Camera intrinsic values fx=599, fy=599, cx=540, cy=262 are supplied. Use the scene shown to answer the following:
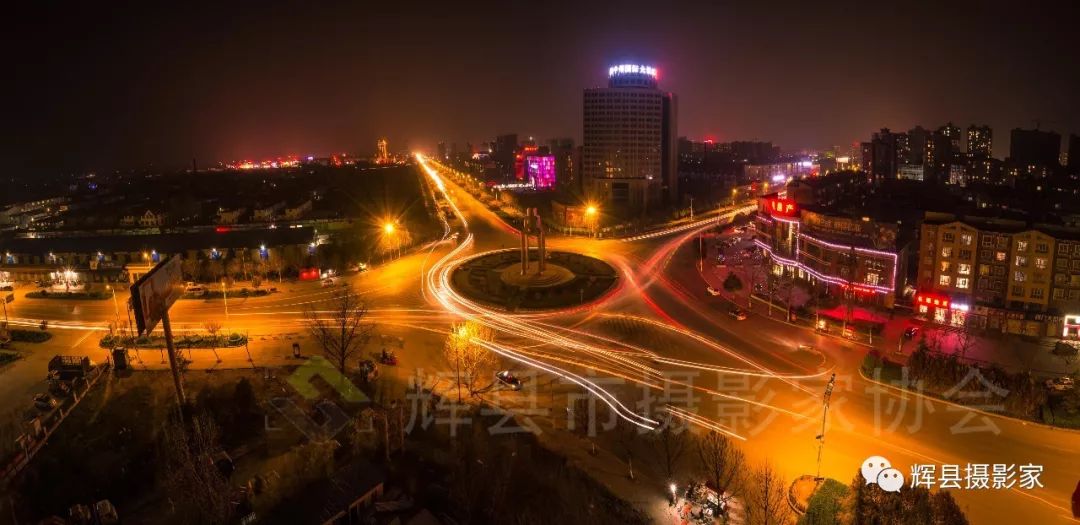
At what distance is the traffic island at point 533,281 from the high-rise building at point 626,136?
35135 mm

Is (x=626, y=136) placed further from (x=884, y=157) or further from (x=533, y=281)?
(x=533, y=281)

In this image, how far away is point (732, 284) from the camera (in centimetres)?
3594

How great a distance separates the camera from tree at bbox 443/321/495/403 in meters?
23.4

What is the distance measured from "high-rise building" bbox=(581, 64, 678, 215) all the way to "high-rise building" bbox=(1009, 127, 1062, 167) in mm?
45444

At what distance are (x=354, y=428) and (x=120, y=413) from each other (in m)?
9.30

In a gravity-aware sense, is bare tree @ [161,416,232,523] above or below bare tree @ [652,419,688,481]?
above

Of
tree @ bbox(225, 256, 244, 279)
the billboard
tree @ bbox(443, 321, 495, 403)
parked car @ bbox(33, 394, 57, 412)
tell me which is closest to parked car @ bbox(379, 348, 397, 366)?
tree @ bbox(443, 321, 495, 403)

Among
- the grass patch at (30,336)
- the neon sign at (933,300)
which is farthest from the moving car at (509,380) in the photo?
the grass patch at (30,336)

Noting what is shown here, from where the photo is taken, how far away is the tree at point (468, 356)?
23.4 meters

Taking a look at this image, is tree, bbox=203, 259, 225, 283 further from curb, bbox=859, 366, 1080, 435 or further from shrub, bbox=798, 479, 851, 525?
curb, bbox=859, 366, 1080, 435

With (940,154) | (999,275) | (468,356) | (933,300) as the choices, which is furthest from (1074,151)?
(468,356)

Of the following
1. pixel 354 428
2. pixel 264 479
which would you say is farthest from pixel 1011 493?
pixel 264 479

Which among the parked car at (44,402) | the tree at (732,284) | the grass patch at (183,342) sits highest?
the tree at (732,284)

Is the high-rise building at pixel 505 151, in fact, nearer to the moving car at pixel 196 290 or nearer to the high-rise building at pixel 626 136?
the high-rise building at pixel 626 136
